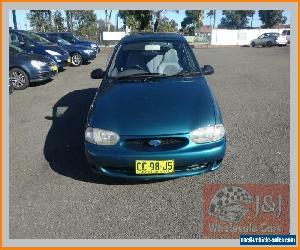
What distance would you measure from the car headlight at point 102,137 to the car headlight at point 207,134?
33.7 inches

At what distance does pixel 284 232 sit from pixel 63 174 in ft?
8.94

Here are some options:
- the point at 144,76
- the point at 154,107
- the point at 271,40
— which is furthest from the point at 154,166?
the point at 271,40

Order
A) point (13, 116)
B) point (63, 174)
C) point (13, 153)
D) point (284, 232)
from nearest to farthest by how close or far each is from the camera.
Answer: point (284, 232) < point (63, 174) < point (13, 153) < point (13, 116)

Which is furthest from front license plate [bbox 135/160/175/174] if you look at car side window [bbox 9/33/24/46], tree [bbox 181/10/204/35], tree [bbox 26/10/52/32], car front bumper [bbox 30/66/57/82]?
tree [bbox 181/10/204/35]

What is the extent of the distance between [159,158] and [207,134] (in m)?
0.62

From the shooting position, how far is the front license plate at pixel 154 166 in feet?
11.8

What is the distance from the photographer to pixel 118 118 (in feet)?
12.8

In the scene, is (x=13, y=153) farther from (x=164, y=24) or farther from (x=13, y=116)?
(x=164, y=24)

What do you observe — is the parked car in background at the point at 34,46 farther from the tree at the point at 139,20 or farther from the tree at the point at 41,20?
the tree at the point at 41,20

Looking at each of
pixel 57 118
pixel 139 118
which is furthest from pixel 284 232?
pixel 57 118

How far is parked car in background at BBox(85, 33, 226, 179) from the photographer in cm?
362

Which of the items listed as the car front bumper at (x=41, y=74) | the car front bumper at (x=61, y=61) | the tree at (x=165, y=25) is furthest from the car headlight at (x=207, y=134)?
the tree at (x=165, y=25)

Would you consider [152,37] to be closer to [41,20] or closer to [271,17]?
[41,20]

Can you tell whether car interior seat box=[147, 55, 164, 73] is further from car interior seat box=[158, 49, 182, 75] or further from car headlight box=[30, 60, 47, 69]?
car headlight box=[30, 60, 47, 69]
